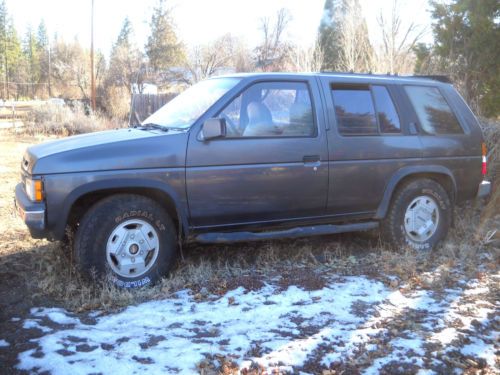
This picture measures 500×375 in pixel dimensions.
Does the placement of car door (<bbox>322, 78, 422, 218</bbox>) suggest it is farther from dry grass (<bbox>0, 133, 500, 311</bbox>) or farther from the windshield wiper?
the windshield wiper

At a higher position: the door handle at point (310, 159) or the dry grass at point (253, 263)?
the door handle at point (310, 159)

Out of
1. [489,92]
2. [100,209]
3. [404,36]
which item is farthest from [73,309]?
[404,36]

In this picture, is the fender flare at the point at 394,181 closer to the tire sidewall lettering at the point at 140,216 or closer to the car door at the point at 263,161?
the car door at the point at 263,161

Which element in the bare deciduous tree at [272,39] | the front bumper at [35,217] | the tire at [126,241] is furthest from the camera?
the bare deciduous tree at [272,39]

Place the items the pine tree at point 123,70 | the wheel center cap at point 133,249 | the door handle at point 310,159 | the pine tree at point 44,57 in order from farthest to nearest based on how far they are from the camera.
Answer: the pine tree at point 44,57 → the pine tree at point 123,70 → the door handle at point 310,159 → the wheel center cap at point 133,249

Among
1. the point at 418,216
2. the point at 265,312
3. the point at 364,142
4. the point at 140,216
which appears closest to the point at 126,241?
the point at 140,216

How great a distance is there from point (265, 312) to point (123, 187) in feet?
5.12

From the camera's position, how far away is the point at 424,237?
18.1 feet

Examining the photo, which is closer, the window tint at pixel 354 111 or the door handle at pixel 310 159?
the door handle at pixel 310 159

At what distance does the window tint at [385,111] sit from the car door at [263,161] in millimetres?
756

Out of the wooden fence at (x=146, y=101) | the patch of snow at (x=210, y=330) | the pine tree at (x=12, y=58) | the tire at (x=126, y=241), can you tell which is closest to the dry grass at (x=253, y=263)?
the tire at (x=126, y=241)

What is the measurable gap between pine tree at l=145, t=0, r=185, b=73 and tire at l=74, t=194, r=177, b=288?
40092 mm

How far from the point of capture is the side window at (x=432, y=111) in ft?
17.7

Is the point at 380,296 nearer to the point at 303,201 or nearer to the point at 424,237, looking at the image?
the point at 303,201
